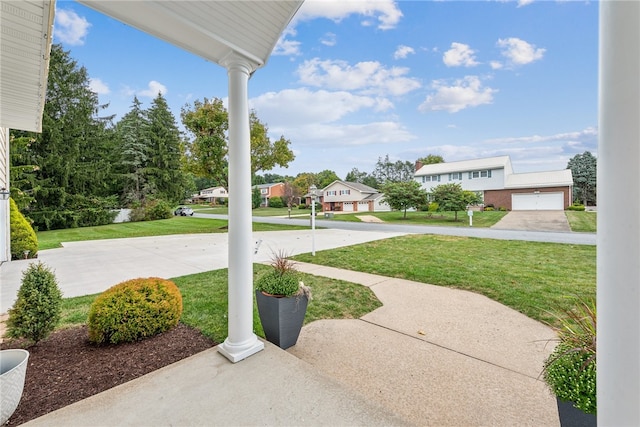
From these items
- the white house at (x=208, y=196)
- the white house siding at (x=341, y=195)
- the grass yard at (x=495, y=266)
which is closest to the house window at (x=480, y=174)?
the white house siding at (x=341, y=195)

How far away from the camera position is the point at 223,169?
1383 centimetres

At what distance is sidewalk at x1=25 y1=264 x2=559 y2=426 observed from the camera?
1807 mm

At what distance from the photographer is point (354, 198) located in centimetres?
3603

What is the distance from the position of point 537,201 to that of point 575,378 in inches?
1121

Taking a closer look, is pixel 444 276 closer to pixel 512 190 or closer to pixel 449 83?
pixel 449 83

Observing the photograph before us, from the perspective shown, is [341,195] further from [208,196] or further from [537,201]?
[208,196]

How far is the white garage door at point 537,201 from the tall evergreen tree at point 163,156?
99.4 feet

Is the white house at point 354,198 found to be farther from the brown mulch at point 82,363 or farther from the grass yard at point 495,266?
the brown mulch at point 82,363

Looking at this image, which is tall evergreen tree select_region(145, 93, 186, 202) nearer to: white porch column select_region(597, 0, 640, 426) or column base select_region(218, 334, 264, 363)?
column base select_region(218, 334, 264, 363)

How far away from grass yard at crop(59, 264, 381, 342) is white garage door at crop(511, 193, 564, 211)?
26.1 m

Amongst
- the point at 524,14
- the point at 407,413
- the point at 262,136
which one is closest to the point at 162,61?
the point at 524,14

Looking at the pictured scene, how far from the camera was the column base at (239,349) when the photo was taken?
2398 millimetres

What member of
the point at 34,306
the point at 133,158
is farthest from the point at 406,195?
the point at 133,158

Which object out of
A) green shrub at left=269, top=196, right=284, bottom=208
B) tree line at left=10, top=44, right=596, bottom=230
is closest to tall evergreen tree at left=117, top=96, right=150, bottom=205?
tree line at left=10, top=44, right=596, bottom=230
